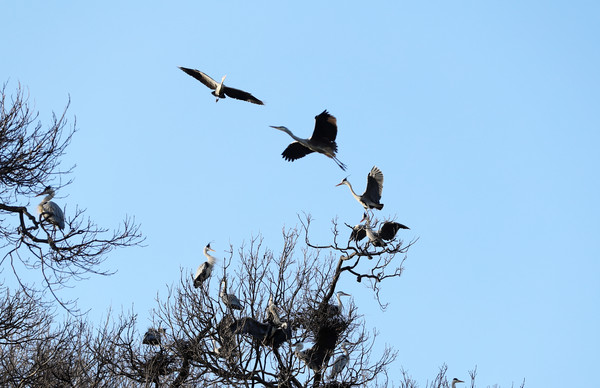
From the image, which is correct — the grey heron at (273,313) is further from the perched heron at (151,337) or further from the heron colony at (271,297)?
the perched heron at (151,337)

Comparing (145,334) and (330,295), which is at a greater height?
(330,295)

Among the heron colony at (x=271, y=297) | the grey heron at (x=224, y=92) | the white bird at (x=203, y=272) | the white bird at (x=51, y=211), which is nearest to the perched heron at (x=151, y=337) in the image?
the heron colony at (x=271, y=297)

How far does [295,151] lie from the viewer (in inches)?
722

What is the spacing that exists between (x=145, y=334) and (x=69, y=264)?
5569 millimetres

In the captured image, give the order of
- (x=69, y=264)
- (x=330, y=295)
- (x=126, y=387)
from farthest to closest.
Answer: (x=126, y=387)
(x=330, y=295)
(x=69, y=264)

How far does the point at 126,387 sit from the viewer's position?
52.6 ft

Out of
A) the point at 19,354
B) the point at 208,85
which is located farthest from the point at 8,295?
the point at 208,85

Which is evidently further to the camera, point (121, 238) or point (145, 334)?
point (145, 334)

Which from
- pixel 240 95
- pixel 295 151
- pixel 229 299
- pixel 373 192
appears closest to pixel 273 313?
pixel 229 299

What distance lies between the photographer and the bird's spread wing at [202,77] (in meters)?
16.1

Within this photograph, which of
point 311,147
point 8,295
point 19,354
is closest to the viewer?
point 311,147

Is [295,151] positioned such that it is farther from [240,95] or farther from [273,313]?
[273,313]

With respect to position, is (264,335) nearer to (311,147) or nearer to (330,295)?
(330,295)

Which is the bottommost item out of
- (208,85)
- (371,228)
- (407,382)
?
(407,382)
